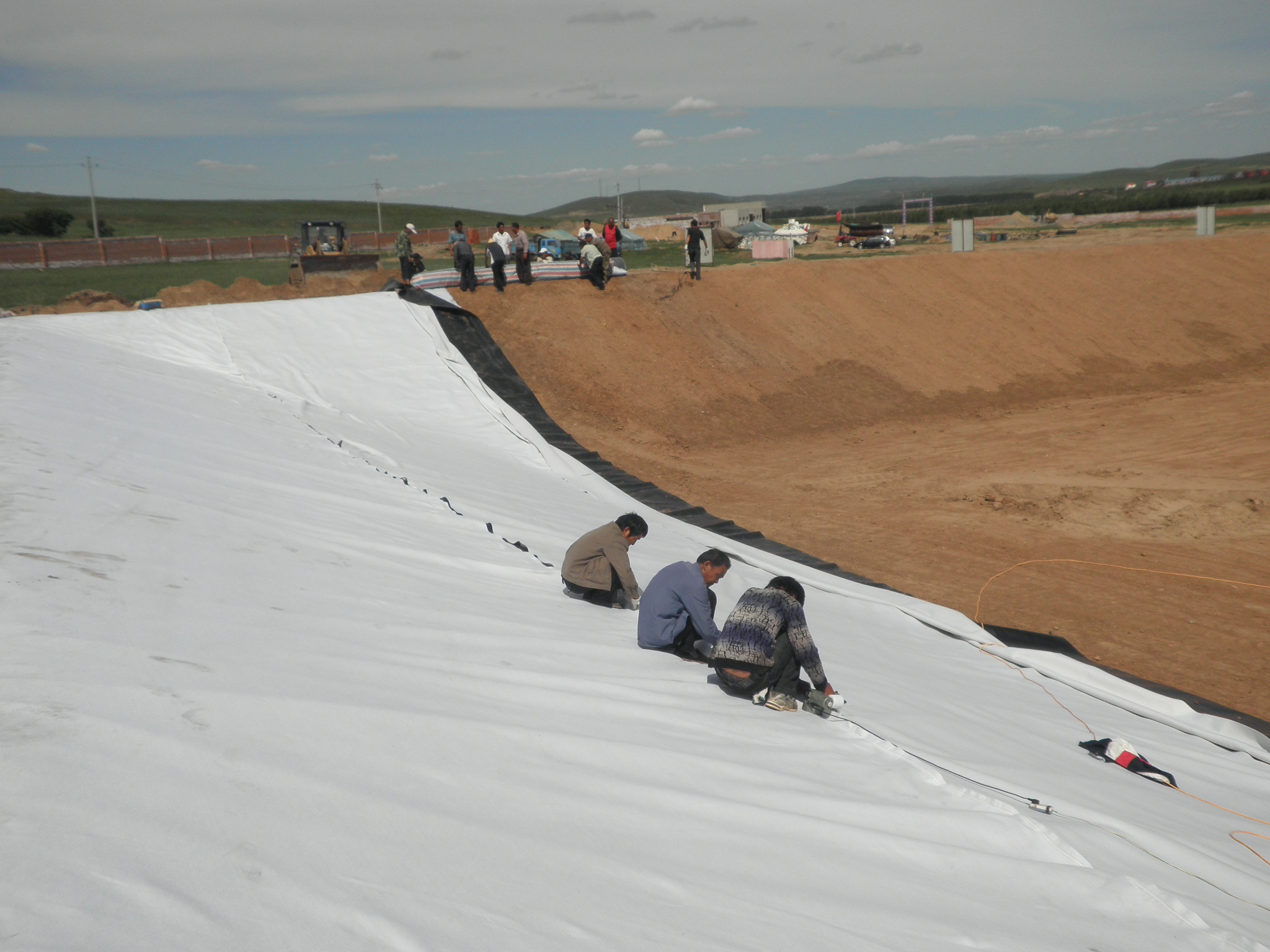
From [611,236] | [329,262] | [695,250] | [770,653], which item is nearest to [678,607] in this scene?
[770,653]

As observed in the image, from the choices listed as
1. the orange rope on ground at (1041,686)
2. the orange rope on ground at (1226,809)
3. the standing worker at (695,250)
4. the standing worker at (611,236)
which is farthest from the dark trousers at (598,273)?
the orange rope on ground at (1226,809)

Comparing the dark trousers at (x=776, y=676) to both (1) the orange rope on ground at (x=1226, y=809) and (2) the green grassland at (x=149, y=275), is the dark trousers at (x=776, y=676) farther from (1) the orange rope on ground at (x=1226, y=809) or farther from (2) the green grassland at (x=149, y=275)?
(2) the green grassland at (x=149, y=275)

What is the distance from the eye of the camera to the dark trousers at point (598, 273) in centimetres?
2122

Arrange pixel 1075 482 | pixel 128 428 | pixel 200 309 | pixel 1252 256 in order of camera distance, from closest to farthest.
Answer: pixel 128 428 → pixel 1075 482 → pixel 200 309 → pixel 1252 256

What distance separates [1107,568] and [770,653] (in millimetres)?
7544

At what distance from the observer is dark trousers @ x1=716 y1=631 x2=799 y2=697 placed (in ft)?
16.1

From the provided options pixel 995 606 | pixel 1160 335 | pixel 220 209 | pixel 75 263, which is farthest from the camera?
pixel 220 209

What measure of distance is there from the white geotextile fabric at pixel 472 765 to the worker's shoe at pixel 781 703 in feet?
0.32

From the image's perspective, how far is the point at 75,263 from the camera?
118 feet

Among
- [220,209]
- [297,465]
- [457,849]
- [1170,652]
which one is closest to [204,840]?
[457,849]

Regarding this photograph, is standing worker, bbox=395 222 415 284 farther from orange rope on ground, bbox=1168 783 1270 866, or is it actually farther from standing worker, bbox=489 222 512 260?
orange rope on ground, bbox=1168 783 1270 866

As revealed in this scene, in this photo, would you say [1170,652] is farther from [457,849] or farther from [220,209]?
[220,209]

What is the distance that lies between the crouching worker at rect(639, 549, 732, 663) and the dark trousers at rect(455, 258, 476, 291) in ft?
48.7

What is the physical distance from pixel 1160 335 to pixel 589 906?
91.3ft
